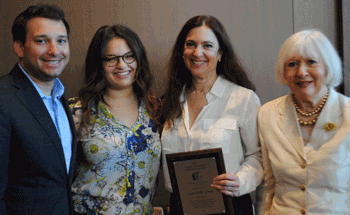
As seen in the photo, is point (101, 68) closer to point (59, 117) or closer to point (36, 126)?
point (59, 117)

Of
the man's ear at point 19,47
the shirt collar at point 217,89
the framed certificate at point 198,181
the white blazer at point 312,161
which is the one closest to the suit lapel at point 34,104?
the man's ear at point 19,47

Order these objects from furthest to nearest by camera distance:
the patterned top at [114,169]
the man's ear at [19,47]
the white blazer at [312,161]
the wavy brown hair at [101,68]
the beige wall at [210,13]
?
the beige wall at [210,13] < the wavy brown hair at [101,68] < the patterned top at [114,169] < the man's ear at [19,47] < the white blazer at [312,161]

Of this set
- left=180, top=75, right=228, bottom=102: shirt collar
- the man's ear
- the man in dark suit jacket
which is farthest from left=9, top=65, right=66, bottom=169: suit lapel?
left=180, top=75, right=228, bottom=102: shirt collar

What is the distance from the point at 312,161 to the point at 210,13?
5.17 feet

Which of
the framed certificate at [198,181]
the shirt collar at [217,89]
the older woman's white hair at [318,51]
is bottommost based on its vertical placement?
the framed certificate at [198,181]

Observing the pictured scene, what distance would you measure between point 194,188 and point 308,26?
5.81 feet

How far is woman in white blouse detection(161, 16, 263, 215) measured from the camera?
2.27 meters

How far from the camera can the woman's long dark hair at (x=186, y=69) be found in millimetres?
2406

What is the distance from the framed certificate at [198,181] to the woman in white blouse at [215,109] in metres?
0.16

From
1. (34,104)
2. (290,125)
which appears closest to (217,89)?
(290,125)

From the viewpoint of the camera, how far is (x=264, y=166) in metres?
2.24

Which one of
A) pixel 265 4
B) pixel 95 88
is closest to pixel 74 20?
pixel 95 88

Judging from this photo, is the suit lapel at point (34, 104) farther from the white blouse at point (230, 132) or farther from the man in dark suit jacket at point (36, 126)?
the white blouse at point (230, 132)

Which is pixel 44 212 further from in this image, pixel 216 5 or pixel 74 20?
pixel 216 5
